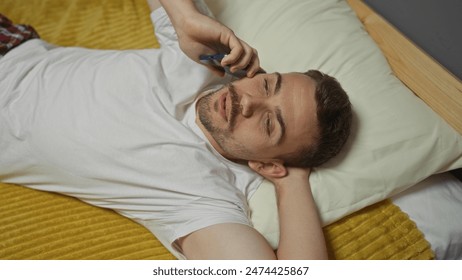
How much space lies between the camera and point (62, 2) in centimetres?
155

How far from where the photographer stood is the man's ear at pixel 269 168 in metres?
1.04

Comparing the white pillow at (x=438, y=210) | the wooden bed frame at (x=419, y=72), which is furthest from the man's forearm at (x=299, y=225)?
→ the wooden bed frame at (x=419, y=72)

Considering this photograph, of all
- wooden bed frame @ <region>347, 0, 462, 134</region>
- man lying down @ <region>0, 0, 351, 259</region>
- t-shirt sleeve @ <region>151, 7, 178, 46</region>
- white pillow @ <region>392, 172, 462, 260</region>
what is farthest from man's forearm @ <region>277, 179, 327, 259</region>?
t-shirt sleeve @ <region>151, 7, 178, 46</region>

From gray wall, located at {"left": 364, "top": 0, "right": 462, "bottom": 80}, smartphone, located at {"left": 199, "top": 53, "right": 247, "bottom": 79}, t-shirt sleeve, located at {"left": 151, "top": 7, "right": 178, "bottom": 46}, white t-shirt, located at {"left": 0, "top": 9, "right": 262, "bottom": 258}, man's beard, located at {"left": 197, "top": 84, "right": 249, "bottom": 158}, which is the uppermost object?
gray wall, located at {"left": 364, "top": 0, "right": 462, "bottom": 80}

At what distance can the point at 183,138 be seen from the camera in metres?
1.05

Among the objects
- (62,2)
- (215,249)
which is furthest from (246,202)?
(62,2)

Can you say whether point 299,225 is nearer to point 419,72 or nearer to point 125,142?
point 125,142

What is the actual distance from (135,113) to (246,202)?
0.36 meters

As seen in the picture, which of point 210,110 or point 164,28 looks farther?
point 164,28

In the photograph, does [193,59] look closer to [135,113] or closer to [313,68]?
[135,113]

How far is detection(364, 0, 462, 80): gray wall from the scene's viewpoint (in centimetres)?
104

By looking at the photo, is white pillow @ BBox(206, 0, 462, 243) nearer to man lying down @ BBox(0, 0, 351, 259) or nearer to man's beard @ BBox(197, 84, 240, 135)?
man lying down @ BBox(0, 0, 351, 259)

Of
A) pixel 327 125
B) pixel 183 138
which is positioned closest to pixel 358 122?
pixel 327 125

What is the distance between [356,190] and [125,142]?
1.90 feet
